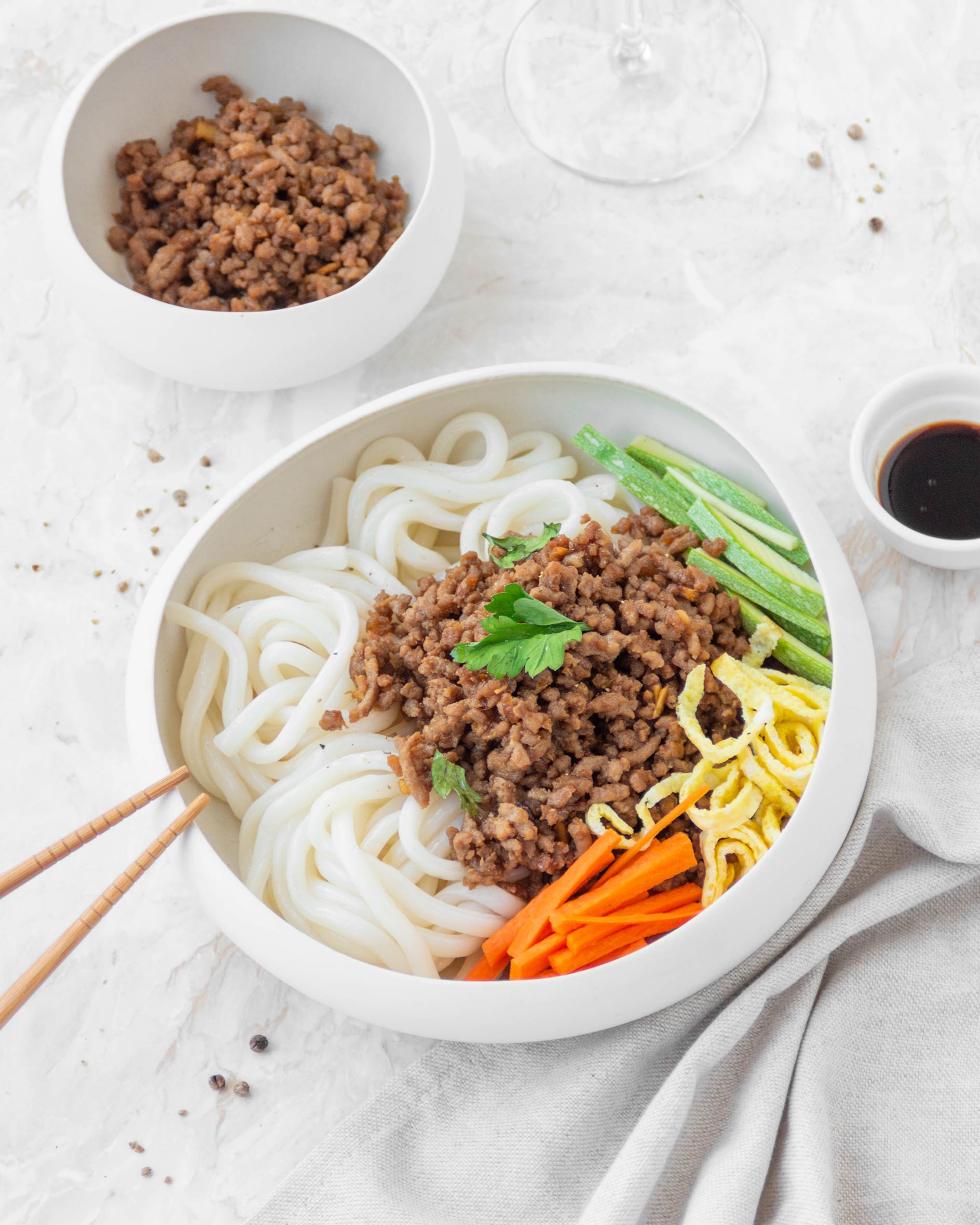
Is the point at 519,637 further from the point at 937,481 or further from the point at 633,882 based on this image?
the point at 937,481

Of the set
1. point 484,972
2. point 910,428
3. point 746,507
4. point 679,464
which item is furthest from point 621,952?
point 910,428

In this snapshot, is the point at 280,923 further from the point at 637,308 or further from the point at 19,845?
the point at 637,308

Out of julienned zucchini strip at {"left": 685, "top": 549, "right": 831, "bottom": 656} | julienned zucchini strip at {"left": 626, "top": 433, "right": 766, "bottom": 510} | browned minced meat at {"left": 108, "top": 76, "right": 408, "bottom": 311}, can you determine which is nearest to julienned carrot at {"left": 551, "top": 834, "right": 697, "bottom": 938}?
julienned zucchini strip at {"left": 685, "top": 549, "right": 831, "bottom": 656}

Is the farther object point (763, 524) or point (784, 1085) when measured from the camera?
point (763, 524)

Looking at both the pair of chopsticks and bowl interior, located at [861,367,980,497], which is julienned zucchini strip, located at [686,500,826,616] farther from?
the pair of chopsticks

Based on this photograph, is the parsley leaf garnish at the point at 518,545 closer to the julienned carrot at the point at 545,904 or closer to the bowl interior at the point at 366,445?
the bowl interior at the point at 366,445
